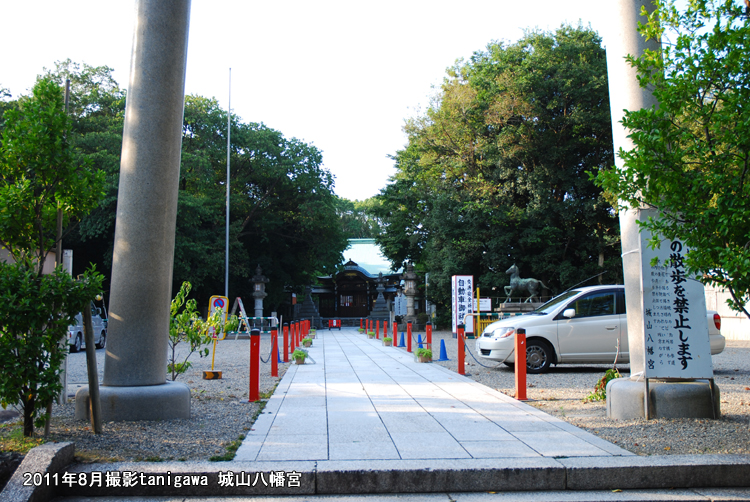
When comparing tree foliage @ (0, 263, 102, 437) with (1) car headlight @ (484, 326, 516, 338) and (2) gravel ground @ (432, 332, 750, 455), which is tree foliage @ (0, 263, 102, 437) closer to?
(2) gravel ground @ (432, 332, 750, 455)

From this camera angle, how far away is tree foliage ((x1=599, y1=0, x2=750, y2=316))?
4391 millimetres

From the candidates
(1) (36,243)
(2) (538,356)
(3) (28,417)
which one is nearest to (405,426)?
(3) (28,417)

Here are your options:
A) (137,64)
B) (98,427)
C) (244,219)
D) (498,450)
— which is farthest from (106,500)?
(244,219)

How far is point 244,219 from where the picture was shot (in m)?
35.7

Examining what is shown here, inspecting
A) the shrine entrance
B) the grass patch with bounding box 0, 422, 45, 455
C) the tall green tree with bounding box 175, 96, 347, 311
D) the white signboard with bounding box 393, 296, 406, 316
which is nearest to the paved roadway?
the grass patch with bounding box 0, 422, 45, 455

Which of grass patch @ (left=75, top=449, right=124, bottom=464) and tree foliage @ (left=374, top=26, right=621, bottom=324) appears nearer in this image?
grass patch @ (left=75, top=449, right=124, bottom=464)

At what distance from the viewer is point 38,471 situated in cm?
388

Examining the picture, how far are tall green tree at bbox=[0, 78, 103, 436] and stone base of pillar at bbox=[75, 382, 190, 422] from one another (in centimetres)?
70

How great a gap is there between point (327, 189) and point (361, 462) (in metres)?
33.0

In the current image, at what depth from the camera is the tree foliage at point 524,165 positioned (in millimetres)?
28281

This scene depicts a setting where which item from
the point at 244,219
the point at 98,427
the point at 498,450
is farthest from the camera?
the point at 244,219

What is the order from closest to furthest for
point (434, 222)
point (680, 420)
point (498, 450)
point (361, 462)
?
point (361, 462) < point (498, 450) < point (680, 420) < point (434, 222)

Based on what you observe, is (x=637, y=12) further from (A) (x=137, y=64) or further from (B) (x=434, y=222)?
(B) (x=434, y=222)

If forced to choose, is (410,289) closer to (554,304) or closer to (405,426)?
(554,304)
